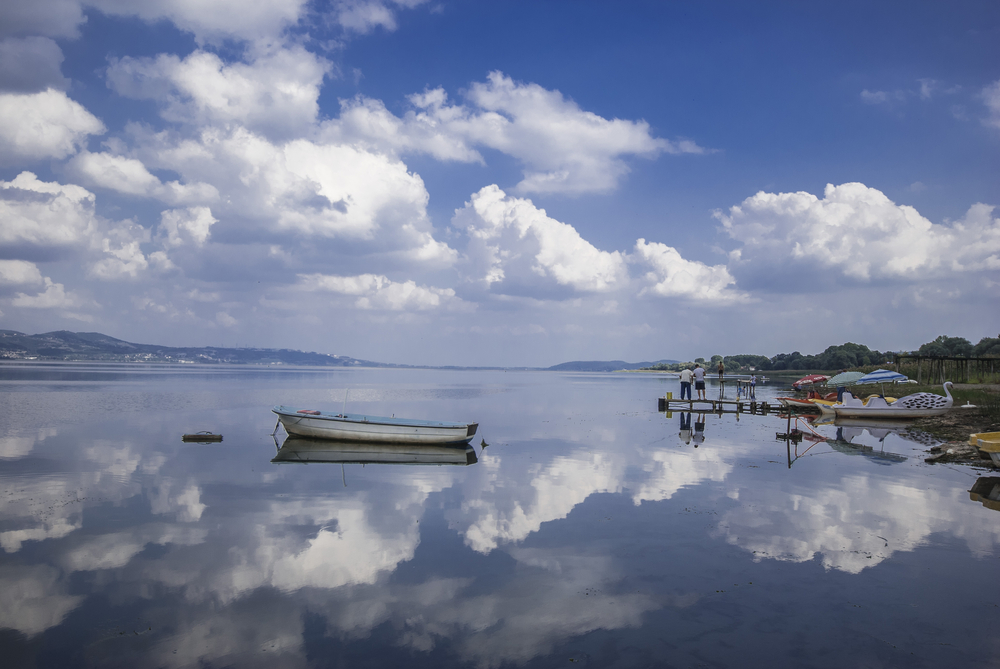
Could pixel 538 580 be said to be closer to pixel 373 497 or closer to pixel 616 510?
pixel 616 510

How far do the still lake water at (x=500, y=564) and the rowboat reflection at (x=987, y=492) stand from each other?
1.10 feet

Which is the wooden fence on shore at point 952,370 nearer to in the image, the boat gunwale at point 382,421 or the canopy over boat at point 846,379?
the canopy over boat at point 846,379

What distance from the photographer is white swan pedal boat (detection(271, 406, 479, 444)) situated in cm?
2608

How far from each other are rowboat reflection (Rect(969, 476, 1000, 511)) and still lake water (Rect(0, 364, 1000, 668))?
1.10 ft

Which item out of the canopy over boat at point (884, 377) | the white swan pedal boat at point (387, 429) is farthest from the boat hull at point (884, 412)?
the white swan pedal boat at point (387, 429)

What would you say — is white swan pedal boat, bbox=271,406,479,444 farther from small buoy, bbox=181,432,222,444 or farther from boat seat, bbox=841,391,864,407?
boat seat, bbox=841,391,864,407

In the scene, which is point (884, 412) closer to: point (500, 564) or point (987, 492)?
point (987, 492)

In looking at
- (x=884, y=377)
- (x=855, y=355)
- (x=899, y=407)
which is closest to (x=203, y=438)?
(x=899, y=407)

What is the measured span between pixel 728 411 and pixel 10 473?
4324cm

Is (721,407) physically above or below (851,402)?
below

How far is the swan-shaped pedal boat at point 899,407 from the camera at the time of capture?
33.4 m

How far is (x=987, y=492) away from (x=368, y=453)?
22.1m

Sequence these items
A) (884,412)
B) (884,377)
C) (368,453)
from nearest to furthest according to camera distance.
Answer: (368,453) < (884,412) < (884,377)

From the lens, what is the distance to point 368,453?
25531 millimetres
